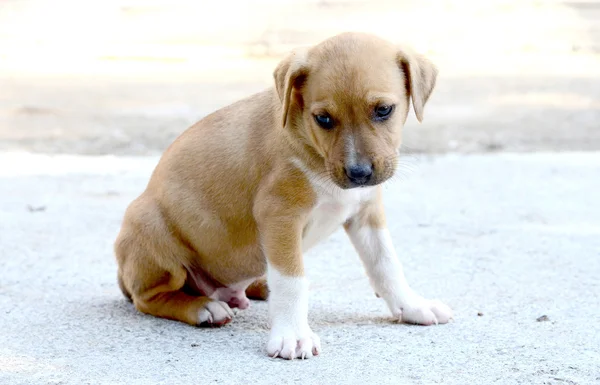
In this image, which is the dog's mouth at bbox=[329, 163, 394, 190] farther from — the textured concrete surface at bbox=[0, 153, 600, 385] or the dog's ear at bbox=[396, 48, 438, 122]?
the textured concrete surface at bbox=[0, 153, 600, 385]

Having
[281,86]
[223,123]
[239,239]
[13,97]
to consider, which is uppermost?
[281,86]

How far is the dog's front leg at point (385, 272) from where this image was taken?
477cm

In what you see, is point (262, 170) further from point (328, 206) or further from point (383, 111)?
point (383, 111)

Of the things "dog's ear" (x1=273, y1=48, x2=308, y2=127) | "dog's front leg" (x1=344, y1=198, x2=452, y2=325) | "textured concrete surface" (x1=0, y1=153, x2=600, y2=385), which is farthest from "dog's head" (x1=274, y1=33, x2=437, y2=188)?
"textured concrete surface" (x1=0, y1=153, x2=600, y2=385)

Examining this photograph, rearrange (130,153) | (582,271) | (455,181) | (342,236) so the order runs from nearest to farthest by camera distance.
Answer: (582,271), (342,236), (455,181), (130,153)

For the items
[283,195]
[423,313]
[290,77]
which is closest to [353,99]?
[290,77]

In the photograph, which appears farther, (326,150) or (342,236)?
(342,236)

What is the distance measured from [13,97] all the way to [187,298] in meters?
9.94

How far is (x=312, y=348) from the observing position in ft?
14.1

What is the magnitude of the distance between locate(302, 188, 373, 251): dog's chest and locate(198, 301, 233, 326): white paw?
1.60 feet

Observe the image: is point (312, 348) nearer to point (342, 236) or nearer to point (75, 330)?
point (75, 330)

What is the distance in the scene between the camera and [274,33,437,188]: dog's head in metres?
4.12

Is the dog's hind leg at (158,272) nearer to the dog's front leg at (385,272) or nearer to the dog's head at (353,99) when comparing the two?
the dog's front leg at (385,272)

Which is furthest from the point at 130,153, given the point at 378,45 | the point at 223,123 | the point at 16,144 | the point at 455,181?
the point at 378,45
